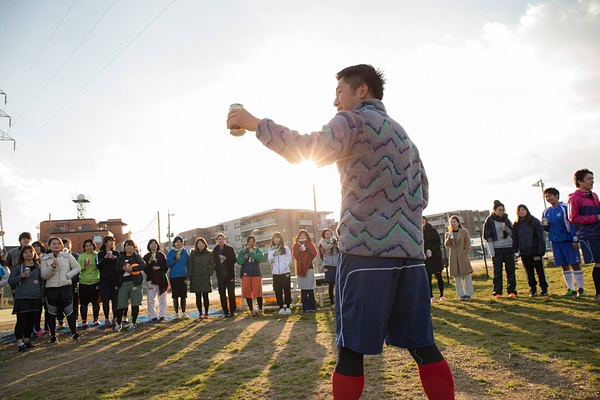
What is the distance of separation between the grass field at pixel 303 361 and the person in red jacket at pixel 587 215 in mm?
893

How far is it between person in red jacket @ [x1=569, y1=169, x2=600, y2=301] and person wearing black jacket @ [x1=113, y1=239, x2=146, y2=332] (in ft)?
30.4

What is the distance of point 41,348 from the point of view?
23.5 ft

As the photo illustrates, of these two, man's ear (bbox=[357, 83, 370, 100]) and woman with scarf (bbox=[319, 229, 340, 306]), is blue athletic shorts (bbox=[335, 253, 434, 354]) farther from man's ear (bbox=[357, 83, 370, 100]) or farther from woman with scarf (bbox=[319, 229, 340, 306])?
woman with scarf (bbox=[319, 229, 340, 306])

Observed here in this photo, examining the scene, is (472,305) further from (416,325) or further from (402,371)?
(416,325)

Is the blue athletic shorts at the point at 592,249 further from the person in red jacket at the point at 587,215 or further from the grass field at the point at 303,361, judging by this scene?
the grass field at the point at 303,361

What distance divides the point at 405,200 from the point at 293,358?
3466 millimetres

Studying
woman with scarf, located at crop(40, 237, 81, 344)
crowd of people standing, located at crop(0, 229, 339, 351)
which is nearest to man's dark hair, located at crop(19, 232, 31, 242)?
crowd of people standing, located at crop(0, 229, 339, 351)

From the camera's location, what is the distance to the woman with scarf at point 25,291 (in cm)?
714

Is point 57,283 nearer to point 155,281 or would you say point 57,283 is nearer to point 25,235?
point 25,235

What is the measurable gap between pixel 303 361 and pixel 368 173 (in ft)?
11.0

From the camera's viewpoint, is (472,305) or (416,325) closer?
(416,325)

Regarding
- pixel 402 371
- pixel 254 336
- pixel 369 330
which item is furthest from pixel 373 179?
pixel 254 336

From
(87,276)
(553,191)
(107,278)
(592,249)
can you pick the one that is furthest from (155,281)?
(553,191)

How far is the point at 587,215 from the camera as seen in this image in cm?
662
